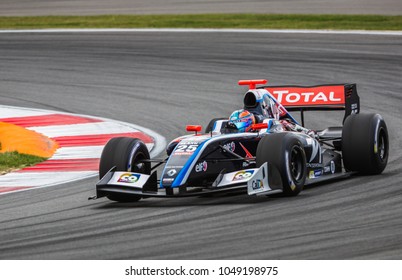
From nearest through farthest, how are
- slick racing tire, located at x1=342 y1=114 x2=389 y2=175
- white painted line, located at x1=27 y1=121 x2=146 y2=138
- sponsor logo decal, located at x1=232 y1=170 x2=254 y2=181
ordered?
sponsor logo decal, located at x1=232 y1=170 x2=254 y2=181 < slick racing tire, located at x1=342 y1=114 x2=389 y2=175 < white painted line, located at x1=27 y1=121 x2=146 y2=138

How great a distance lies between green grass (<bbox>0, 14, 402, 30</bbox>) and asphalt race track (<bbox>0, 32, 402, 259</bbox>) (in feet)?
4.38

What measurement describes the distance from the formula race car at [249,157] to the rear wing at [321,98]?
477 mm

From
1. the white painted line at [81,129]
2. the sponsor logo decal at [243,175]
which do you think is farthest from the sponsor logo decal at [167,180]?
the white painted line at [81,129]

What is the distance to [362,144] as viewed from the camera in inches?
476

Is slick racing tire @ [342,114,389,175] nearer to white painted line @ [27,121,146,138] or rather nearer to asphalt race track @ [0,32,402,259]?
asphalt race track @ [0,32,402,259]

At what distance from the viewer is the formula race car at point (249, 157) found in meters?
10.8

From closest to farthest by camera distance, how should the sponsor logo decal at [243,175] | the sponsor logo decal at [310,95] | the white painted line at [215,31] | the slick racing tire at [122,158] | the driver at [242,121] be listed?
the sponsor logo decal at [243,175] < the slick racing tire at [122,158] < the driver at [242,121] < the sponsor logo decal at [310,95] < the white painted line at [215,31]

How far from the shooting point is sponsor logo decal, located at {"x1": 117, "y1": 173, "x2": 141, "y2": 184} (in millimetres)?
11047

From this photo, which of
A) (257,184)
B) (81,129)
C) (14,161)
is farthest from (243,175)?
(81,129)

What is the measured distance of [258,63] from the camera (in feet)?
72.7

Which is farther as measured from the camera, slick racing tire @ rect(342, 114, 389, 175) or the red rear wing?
the red rear wing

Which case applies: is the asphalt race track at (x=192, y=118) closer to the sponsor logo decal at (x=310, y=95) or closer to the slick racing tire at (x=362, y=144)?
the slick racing tire at (x=362, y=144)

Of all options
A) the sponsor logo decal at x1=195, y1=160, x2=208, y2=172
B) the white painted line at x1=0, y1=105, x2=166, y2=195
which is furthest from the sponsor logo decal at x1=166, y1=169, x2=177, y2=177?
the white painted line at x1=0, y1=105, x2=166, y2=195
